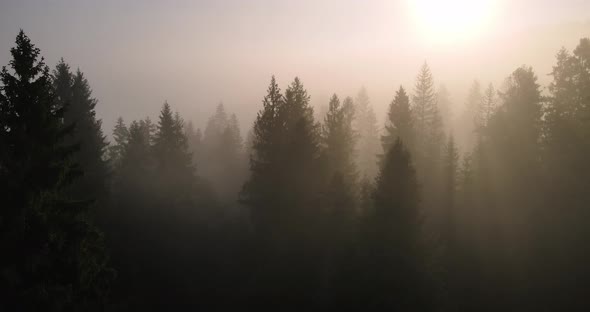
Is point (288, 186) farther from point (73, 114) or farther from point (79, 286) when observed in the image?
point (73, 114)

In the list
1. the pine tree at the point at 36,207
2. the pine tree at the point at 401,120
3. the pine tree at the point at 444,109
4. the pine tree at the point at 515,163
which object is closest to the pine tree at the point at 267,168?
the pine tree at the point at 401,120

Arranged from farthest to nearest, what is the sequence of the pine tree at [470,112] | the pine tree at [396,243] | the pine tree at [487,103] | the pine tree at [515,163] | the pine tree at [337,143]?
the pine tree at [470,112]
the pine tree at [487,103]
the pine tree at [337,143]
the pine tree at [515,163]
the pine tree at [396,243]

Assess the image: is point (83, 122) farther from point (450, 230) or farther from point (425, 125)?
point (425, 125)

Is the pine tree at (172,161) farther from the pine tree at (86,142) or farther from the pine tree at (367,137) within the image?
the pine tree at (367,137)

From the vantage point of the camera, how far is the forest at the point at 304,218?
14031 mm

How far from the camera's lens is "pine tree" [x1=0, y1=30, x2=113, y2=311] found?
43.9 feet

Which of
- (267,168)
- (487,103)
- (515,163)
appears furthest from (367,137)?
(267,168)

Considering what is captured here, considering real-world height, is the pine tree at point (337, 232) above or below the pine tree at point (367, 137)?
below

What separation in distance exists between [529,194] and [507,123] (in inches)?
248

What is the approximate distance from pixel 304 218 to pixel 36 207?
1872 cm

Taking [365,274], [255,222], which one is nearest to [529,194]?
[365,274]

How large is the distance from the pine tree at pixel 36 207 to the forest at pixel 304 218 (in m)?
0.05

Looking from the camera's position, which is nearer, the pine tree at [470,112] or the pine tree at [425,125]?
the pine tree at [425,125]

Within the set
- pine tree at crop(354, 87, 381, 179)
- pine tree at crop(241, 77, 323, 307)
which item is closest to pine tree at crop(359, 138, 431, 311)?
pine tree at crop(241, 77, 323, 307)
